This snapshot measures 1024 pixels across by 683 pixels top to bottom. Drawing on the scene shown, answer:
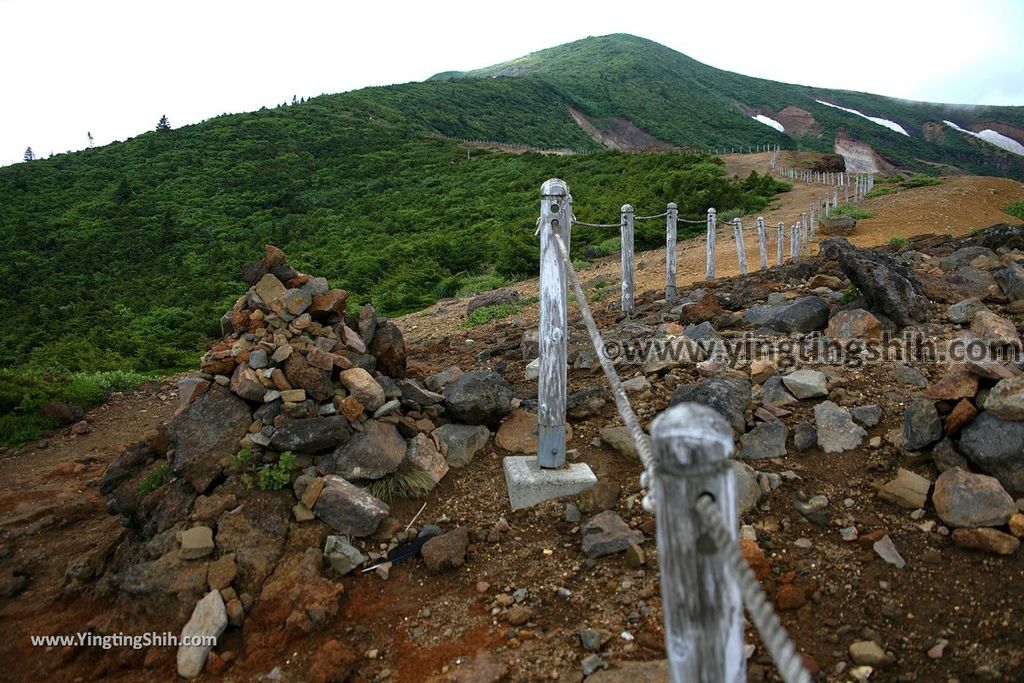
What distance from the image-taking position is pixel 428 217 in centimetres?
2500

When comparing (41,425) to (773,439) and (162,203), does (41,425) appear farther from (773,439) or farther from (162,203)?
(162,203)

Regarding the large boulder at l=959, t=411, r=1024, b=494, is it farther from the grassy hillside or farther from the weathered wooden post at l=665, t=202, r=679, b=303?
the grassy hillside

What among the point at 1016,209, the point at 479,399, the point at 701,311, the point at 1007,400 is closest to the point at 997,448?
the point at 1007,400

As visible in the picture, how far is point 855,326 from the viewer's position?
221 inches

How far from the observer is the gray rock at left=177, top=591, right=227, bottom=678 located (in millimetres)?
3260

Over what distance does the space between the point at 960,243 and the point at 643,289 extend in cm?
439

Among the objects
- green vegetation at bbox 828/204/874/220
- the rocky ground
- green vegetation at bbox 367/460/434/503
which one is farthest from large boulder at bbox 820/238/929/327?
green vegetation at bbox 828/204/874/220

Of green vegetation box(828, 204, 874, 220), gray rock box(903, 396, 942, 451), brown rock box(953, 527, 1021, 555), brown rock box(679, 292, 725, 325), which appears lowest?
brown rock box(953, 527, 1021, 555)

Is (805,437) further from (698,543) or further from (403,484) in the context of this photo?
Answer: (698,543)

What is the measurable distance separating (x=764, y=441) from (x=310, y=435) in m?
2.91

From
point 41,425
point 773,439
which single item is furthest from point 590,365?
point 41,425

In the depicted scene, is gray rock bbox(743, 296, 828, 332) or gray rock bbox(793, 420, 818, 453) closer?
gray rock bbox(793, 420, 818, 453)

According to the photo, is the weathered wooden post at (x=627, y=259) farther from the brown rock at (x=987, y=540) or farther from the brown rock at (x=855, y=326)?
the brown rock at (x=987, y=540)

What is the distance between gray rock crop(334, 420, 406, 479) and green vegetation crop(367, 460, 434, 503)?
50 mm
